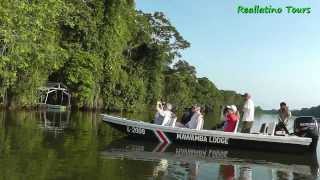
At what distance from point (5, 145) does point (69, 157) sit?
3094 mm

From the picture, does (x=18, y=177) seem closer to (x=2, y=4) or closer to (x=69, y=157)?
(x=69, y=157)

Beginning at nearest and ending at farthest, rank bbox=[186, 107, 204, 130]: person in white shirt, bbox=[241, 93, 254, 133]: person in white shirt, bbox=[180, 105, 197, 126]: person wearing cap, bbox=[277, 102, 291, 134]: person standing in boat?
→ bbox=[277, 102, 291, 134]: person standing in boat < bbox=[241, 93, 254, 133]: person in white shirt < bbox=[186, 107, 204, 130]: person in white shirt < bbox=[180, 105, 197, 126]: person wearing cap

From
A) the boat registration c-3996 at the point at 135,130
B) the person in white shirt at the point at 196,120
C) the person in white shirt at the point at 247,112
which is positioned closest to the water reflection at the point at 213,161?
the boat registration c-3996 at the point at 135,130

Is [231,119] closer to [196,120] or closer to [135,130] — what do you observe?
[196,120]

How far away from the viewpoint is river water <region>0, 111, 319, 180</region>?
14.3m

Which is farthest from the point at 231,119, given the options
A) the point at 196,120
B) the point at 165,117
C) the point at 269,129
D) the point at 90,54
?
the point at 90,54

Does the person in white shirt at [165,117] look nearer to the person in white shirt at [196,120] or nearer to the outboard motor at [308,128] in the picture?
the person in white shirt at [196,120]

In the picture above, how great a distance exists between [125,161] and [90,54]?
157ft

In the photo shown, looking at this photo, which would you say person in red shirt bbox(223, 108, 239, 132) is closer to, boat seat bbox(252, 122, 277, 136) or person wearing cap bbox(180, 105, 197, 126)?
boat seat bbox(252, 122, 277, 136)

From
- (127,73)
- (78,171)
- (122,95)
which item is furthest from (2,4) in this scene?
(127,73)

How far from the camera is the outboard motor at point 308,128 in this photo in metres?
21.9

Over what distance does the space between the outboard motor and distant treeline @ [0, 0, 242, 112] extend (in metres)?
18.2

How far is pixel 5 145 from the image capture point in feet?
60.8

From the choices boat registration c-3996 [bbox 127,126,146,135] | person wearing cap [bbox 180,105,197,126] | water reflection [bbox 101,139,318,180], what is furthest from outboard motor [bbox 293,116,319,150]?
boat registration c-3996 [bbox 127,126,146,135]
